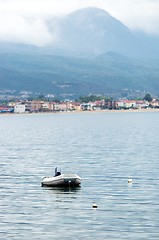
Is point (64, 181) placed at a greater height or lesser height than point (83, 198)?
greater

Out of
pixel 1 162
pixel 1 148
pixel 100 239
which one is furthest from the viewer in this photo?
pixel 1 148

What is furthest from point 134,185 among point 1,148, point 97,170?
point 1,148

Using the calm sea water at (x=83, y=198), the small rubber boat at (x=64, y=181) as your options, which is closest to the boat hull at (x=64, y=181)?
the small rubber boat at (x=64, y=181)

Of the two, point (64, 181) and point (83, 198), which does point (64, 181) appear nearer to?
point (64, 181)

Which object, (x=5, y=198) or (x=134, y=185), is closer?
(x=5, y=198)

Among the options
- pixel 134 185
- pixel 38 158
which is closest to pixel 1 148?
pixel 38 158

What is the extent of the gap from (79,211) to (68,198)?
5166 mm

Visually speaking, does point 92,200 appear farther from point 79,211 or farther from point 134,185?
point 134,185

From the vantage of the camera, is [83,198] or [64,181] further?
[64,181]

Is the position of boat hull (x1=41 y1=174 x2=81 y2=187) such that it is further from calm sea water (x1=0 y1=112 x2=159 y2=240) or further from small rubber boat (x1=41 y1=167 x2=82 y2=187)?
calm sea water (x1=0 y1=112 x2=159 y2=240)

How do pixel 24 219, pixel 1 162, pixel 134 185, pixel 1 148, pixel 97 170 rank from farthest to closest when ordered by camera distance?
pixel 1 148
pixel 1 162
pixel 97 170
pixel 134 185
pixel 24 219

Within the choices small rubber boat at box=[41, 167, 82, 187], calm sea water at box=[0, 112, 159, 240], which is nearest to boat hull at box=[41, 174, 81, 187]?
small rubber boat at box=[41, 167, 82, 187]

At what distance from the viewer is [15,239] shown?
35.2 m

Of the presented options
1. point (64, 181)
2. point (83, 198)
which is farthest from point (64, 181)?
point (83, 198)
